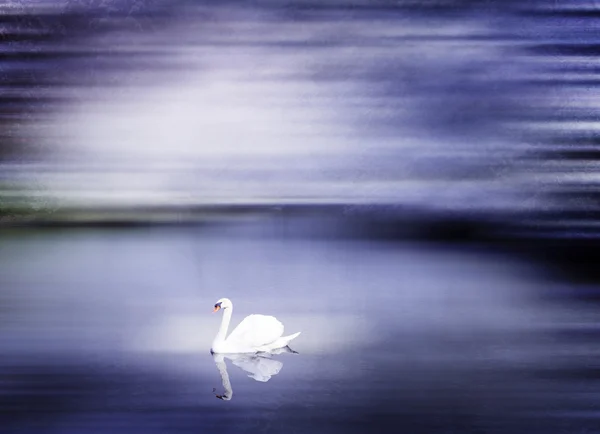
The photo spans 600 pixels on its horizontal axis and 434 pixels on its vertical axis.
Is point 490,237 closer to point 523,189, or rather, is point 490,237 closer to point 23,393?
point 523,189

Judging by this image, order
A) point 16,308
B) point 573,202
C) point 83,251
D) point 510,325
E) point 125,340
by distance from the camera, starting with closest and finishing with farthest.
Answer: point 125,340 < point 510,325 < point 16,308 < point 83,251 < point 573,202

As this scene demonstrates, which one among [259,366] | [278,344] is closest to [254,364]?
[259,366]

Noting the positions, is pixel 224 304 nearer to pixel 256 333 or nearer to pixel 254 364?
pixel 256 333

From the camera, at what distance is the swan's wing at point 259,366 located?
8.53 feet

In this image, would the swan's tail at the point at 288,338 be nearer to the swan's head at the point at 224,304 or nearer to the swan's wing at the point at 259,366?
the swan's wing at the point at 259,366

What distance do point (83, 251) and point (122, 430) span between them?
4.07 meters

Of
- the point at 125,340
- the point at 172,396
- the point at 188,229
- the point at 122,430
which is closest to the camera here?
the point at 122,430

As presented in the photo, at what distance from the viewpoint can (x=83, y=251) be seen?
6020mm

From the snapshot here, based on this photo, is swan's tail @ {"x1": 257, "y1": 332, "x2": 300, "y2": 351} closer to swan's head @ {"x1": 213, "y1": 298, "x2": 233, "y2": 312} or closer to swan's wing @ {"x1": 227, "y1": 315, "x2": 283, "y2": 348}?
swan's wing @ {"x1": 227, "y1": 315, "x2": 283, "y2": 348}

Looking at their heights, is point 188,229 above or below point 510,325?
above

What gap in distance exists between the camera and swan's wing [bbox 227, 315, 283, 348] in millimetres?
2848

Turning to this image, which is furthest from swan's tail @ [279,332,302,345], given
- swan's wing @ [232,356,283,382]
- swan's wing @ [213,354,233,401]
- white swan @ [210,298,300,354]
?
swan's wing @ [213,354,233,401]

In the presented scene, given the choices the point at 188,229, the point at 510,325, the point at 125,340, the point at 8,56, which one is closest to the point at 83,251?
the point at 188,229

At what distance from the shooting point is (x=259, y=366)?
2.72 metres
